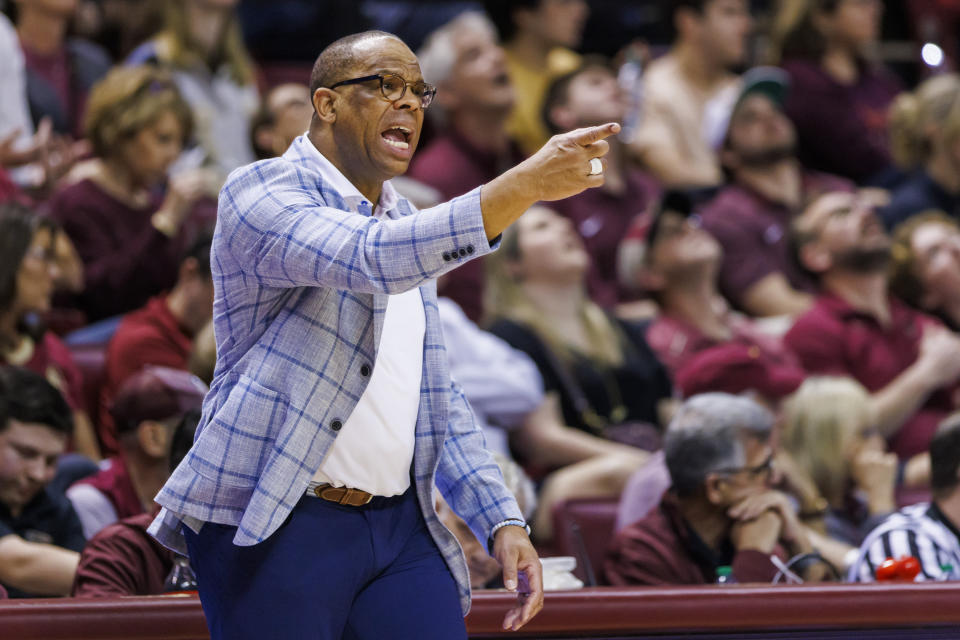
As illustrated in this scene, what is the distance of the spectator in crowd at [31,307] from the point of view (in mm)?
3344

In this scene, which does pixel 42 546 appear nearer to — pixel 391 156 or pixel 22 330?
pixel 22 330

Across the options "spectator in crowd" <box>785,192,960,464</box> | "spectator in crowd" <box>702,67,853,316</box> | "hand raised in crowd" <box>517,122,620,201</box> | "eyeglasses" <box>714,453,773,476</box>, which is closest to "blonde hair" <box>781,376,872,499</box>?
"spectator in crowd" <box>785,192,960,464</box>

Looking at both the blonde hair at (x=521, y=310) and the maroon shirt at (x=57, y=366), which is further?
the blonde hair at (x=521, y=310)

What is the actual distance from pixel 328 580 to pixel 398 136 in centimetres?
51

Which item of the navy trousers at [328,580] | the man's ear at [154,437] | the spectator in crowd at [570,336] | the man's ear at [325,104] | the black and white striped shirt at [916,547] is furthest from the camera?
the spectator in crowd at [570,336]

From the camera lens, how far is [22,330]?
3.43 metres

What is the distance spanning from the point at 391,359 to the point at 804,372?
2627mm

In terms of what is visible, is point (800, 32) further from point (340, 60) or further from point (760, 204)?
point (340, 60)

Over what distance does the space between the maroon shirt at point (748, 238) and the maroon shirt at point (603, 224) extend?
282 mm

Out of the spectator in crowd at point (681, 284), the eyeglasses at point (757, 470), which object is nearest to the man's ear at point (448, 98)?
the spectator in crowd at point (681, 284)

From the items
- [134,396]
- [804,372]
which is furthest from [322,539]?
[804,372]

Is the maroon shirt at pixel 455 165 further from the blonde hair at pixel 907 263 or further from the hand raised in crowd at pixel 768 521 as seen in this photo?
the hand raised in crowd at pixel 768 521

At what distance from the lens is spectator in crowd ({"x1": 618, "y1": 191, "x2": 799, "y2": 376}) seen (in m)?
4.24

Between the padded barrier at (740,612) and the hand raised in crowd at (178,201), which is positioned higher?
the hand raised in crowd at (178,201)
